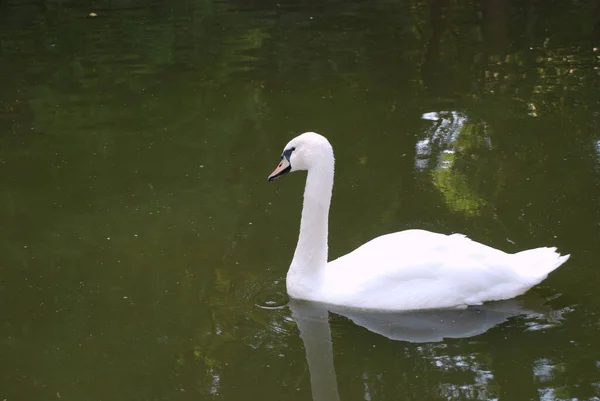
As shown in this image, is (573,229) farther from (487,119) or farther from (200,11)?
(200,11)

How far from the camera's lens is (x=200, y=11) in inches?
579

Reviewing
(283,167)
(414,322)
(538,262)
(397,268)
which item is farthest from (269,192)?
(538,262)

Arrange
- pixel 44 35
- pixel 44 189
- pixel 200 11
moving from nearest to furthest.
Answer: pixel 44 189 → pixel 44 35 → pixel 200 11

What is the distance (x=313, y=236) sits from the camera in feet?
18.6

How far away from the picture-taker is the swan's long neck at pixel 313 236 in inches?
222

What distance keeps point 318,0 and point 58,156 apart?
773 cm

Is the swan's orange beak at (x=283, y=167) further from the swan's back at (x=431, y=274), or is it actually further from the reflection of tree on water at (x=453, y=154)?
the reflection of tree on water at (x=453, y=154)

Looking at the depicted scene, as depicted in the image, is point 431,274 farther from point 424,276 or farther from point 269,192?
point 269,192

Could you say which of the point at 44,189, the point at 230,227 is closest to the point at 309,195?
the point at 230,227

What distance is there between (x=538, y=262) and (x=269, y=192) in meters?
2.62

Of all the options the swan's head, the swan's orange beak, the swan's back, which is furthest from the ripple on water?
the swan's head

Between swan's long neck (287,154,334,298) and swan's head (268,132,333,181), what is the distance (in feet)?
0.09

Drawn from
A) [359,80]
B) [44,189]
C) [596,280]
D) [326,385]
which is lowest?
[326,385]

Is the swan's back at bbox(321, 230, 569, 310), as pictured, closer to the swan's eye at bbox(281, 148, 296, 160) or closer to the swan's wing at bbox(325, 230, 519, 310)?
the swan's wing at bbox(325, 230, 519, 310)
